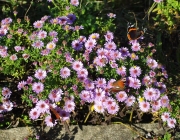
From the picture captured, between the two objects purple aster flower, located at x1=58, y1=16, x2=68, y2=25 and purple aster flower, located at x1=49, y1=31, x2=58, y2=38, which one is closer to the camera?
purple aster flower, located at x1=49, y1=31, x2=58, y2=38

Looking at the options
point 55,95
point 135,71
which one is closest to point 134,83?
point 135,71

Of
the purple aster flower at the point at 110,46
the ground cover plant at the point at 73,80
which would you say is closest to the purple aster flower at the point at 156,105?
the ground cover plant at the point at 73,80

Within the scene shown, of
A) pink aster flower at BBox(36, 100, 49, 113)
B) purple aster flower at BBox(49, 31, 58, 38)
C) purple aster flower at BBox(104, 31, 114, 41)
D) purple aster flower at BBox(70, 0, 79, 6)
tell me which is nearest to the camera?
pink aster flower at BBox(36, 100, 49, 113)

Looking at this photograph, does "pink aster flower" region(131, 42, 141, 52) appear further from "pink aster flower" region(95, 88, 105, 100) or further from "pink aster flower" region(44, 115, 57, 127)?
"pink aster flower" region(44, 115, 57, 127)

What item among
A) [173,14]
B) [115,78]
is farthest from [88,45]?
[173,14]

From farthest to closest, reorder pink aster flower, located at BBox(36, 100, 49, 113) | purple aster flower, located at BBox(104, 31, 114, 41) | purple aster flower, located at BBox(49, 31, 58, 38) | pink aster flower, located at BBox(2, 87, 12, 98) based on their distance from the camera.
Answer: purple aster flower, located at BBox(104, 31, 114, 41) → purple aster flower, located at BBox(49, 31, 58, 38) → pink aster flower, located at BBox(2, 87, 12, 98) → pink aster flower, located at BBox(36, 100, 49, 113)

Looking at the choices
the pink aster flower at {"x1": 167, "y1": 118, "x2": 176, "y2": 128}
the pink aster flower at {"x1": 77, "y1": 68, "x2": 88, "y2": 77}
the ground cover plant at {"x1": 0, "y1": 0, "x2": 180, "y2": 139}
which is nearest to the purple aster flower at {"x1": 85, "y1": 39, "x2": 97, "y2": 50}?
the ground cover plant at {"x1": 0, "y1": 0, "x2": 180, "y2": 139}

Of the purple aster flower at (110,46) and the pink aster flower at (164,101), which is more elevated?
the purple aster flower at (110,46)

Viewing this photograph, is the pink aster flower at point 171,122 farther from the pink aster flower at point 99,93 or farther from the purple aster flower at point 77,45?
the purple aster flower at point 77,45
